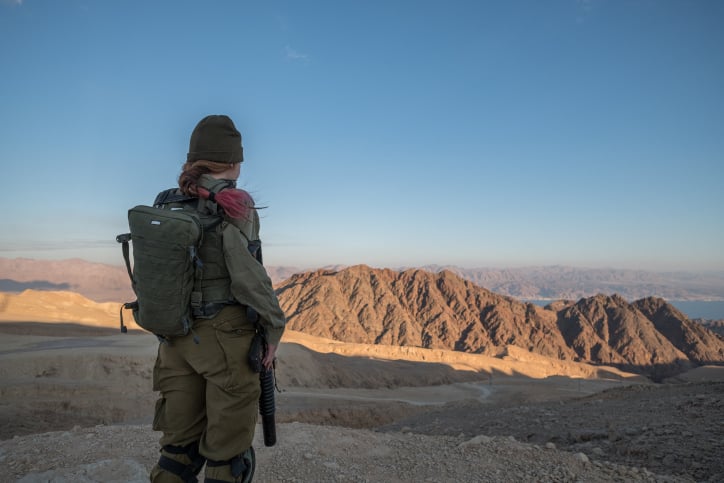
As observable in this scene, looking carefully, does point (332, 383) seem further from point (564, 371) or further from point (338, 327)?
point (564, 371)

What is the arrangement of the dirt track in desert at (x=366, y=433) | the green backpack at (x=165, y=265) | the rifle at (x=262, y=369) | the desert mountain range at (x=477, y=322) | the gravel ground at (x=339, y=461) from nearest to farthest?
the green backpack at (x=165, y=265) → the rifle at (x=262, y=369) → the gravel ground at (x=339, y=461) → the dirt track in desert at (x=366, y=433) → the desert mountain range at (x=477, y=322)

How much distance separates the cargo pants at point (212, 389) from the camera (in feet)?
8.11

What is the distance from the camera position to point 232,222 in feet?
8.45

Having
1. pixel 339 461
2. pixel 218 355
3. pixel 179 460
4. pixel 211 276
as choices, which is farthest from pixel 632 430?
pixel 211 276

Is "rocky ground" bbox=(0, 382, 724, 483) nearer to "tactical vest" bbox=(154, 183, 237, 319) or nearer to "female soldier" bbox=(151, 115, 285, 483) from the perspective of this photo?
"female soldier" bbox=(151, 115, 285, 483)

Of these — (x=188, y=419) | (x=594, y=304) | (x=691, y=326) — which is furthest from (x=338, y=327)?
(x=188, y=419)

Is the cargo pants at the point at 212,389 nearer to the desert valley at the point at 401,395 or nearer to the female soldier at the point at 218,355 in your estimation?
the female soldier at the point at 218,355

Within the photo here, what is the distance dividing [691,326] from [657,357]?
38.7 ft

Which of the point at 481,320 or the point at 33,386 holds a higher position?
the point at 33,386

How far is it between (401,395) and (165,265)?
34347mm

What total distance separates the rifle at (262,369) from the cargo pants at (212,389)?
43mm

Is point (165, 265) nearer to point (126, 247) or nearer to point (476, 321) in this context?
point (126, 247)

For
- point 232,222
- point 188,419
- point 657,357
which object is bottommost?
point 657,357

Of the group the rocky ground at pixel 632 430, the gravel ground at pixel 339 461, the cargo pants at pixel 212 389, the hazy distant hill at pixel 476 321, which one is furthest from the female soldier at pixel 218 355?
the hazy distant hill at pixel 476 321
